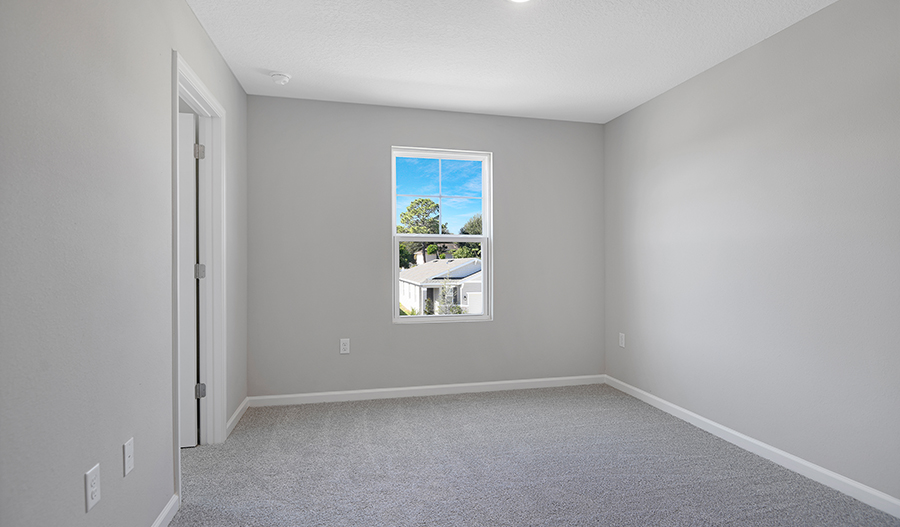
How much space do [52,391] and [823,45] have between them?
11.3 feet

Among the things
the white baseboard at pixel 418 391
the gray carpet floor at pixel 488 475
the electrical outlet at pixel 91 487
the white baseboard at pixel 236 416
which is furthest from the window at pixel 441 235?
the electrical outlet at pixel 91 487

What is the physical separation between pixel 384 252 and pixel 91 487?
Result: 2.63 metres

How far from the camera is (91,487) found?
1493 millimetres

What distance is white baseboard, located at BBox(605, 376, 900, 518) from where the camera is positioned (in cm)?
219

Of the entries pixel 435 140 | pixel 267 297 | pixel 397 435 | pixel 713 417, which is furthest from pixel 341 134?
pixel 713 417

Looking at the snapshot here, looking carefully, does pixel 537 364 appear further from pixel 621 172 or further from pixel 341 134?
pixel 341 134

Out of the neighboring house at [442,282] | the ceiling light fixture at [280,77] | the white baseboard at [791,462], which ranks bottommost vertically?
the white baseboard at [791,462]

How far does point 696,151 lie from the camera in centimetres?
333

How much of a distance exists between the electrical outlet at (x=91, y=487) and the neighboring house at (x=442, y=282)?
2641mm

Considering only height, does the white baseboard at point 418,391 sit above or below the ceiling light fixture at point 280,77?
below

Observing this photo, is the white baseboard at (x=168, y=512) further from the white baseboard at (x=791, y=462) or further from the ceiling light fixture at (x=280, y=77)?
the white baseboard at (x=791, y=462)

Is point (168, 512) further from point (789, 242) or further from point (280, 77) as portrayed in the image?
point (789, 242)

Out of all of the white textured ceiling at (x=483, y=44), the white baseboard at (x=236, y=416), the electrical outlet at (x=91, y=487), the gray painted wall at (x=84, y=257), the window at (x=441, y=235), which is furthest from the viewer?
the window at (x=441, y=235)

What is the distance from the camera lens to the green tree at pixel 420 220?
13.4ft
